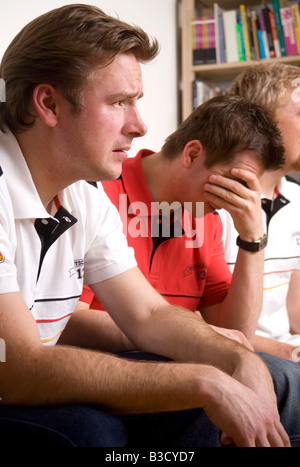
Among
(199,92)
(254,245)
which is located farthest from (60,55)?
(199,92)

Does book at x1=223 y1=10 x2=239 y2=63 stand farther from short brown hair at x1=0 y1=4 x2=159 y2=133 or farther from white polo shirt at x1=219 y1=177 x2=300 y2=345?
short brown hair at x1=0 y1=4 x2=159 y2=133

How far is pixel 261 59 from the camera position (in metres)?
2.48

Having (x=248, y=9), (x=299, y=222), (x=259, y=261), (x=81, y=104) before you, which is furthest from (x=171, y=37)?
(x=81, y=104)

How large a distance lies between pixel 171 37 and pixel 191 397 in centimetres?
208

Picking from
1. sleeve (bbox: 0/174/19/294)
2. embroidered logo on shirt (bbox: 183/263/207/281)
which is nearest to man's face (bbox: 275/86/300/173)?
embroidered logo on shirt (bbox: 183/263/207/281)

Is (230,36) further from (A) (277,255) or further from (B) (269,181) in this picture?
(A) (277,255)

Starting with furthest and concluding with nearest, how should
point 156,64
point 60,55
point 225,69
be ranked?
point 225,69, point 156,64, point 60,55

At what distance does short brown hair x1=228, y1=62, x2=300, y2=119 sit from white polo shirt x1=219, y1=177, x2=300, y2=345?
271mm

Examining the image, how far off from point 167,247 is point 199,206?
14 centimetres

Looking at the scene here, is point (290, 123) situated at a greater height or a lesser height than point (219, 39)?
lesser

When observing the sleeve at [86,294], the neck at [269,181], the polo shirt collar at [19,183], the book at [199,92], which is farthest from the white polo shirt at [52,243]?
the book at [199,92]

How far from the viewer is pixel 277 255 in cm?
165

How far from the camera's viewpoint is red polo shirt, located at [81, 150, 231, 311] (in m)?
1.35
